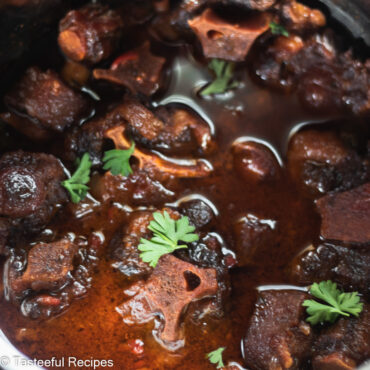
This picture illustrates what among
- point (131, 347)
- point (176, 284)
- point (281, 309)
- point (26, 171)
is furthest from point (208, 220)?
point (26, 171)

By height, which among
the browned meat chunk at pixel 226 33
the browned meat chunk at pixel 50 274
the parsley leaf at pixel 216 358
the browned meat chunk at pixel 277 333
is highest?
the browned meat chunk at pixel 226 33

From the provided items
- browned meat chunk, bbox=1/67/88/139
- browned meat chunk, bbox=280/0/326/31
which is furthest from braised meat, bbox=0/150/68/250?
browned meat chunk, bbox=280/0/326/31

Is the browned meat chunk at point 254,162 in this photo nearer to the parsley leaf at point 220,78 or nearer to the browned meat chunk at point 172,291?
the parsley leaf at point 220,78

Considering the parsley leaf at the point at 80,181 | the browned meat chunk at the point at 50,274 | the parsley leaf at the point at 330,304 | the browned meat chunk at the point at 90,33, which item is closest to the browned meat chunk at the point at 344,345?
the parsley leaf at the point at 330,304

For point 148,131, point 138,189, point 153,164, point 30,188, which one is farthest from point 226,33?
point 30,188

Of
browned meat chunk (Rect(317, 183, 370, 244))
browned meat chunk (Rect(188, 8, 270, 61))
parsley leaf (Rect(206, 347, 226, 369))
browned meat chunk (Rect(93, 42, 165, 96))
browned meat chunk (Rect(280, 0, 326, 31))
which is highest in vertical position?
browned meat chunk (Rect(280, 0, 326, 31))

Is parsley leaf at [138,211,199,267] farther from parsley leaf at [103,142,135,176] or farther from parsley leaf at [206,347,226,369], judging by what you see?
parsley leaf at [206,347,226,369]

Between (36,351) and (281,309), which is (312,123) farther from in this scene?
(36,351)
